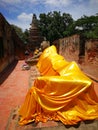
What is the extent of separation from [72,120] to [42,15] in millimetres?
33783

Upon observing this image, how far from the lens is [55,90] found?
148 inches

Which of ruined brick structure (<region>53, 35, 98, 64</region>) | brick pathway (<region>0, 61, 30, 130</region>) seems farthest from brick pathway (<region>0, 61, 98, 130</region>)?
ruined brick structure (<region>53, 35, 98, 64</region>)

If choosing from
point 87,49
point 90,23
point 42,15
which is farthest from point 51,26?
point 87,49

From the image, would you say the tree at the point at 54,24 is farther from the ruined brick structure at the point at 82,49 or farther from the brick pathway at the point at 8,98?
the brick pathway at the point at 8,98

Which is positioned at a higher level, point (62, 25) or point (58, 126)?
point (62, 25)

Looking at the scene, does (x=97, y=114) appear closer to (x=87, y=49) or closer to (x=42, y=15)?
(x=87, y=49)

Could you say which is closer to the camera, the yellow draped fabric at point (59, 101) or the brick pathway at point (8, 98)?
the yellow draped fabric at point (59, 101)

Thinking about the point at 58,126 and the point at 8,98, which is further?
the point at 8,98

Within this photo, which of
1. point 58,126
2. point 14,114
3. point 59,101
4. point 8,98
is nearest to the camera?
point 58,126

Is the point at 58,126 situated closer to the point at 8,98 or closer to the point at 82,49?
the point at 8,98

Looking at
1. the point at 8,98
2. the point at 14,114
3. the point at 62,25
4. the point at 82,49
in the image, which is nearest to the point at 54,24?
the point at 62,25

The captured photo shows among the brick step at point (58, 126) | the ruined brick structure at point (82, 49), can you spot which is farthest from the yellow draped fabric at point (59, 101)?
the ruined brick structure at point (82, 49)

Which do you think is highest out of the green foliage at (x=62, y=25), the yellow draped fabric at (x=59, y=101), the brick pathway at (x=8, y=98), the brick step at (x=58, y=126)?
the green foliage at (x=62, y=25)

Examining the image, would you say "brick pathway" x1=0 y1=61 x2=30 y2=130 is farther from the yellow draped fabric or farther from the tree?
the tree
